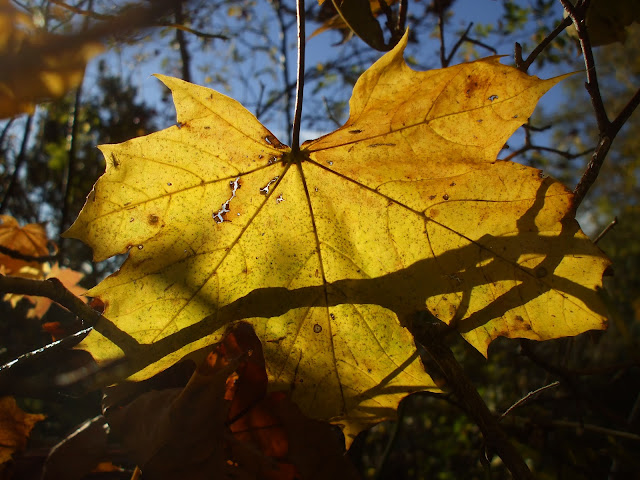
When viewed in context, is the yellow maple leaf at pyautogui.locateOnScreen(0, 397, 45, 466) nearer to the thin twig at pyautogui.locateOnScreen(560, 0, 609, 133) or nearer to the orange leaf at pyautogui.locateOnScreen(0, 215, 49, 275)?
the orange leaf at pyautogui.locateOnScreen(0, 215, 49, 275)

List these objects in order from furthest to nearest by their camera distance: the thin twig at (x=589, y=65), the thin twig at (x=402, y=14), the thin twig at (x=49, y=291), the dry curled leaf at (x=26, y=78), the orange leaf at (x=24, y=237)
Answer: the orange leaf at (x=24, y=237), the thin twig at (x=402, y=14), the dry curled leaf at (x=26, y=78), the thin twig at (x=589, y=65), the thin twig at (x=49, y=291)

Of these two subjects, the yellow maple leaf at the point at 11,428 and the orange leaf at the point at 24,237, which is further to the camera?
the orange leaf at the point at 24,237

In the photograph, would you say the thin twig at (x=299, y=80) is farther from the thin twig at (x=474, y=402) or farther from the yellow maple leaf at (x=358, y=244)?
the thin twig at (x=474, y=402)

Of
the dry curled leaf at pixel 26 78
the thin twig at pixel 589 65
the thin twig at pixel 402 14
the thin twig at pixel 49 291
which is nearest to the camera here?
the thin twig at pixel 49 291

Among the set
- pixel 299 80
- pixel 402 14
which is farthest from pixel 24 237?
pixel 402 14

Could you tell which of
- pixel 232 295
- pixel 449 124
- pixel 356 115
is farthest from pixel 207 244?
pixel 449 124

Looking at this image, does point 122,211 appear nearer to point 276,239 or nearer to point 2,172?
point 276,239

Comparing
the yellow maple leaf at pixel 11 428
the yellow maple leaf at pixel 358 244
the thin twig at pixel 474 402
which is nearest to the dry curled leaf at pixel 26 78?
the yellow maple leaf at pixel 358 244

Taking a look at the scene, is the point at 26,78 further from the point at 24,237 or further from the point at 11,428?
the point at 24,237
